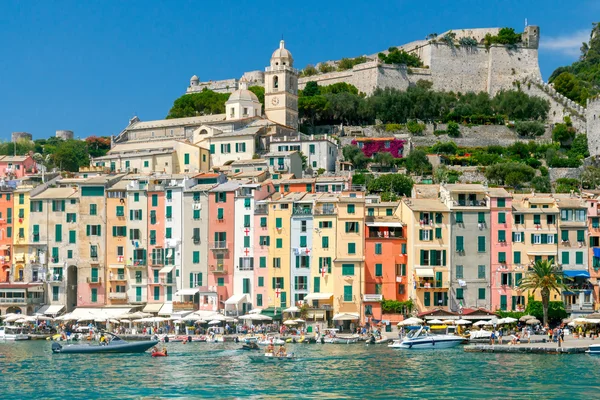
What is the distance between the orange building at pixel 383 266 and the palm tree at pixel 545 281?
8.67m

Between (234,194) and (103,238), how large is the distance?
11.0 m

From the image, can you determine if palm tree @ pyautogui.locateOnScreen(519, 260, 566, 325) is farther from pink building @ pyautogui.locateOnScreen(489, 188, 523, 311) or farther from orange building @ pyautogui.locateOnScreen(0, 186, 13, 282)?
orange building @ pyautogui.locateOnScreen(0, 186, 13, 282)

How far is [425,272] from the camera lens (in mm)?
78312

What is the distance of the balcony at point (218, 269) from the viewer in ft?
271

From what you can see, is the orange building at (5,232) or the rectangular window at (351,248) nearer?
the rectangular window at (351,248)

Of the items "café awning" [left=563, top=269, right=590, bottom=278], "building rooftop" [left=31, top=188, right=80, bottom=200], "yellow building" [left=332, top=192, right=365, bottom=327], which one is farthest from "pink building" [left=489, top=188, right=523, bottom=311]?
"building rooftop" [left=31, top=188, right=80, bottom=200]

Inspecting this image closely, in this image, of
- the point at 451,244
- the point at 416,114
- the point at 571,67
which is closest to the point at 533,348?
the point at 451,244

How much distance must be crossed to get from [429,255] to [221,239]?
15557 millimetres

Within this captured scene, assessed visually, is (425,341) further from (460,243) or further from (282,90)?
(282,90)

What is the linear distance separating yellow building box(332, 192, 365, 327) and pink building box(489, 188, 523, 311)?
9.29m

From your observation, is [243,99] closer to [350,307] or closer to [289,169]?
[289,169]

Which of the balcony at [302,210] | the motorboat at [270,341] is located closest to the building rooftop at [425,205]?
the balcony at [302,210]

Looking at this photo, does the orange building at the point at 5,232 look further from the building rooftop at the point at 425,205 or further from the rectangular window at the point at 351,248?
the building rooftop at the point at 425,205

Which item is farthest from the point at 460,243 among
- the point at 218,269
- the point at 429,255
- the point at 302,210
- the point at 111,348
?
the point at 111,348
